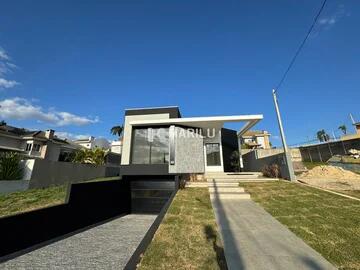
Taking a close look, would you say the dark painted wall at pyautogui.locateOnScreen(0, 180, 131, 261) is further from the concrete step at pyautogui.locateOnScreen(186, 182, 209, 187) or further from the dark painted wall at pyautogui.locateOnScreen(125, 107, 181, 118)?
the dark painted wall at pyautogui.locateOnScreen(125, 107, 181, 118)

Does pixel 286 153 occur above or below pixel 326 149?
below

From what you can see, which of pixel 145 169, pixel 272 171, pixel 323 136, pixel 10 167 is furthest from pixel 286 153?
pixel 323 136

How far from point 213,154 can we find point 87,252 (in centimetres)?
1019

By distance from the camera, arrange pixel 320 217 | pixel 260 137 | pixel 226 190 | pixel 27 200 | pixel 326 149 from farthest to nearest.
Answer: pixel 260 137 → pixel 326 149 → pixel 27 200 → pixel 226 190 → pixel 320 217

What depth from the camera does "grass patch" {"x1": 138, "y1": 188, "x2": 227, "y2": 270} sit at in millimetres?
2793

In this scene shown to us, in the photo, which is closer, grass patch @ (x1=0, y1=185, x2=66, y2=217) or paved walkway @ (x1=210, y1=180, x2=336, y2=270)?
paved walkway @ (x1=210, y1=180, x2=336, y2=270)

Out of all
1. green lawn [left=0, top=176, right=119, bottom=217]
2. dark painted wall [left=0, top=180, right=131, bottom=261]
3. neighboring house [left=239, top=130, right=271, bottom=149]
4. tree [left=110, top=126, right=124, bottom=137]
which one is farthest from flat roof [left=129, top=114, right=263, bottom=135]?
neighboring house [left=239, top=130, right=271, bottom=149]

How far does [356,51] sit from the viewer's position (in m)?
8.52

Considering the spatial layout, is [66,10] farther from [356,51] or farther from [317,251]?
[356,51]

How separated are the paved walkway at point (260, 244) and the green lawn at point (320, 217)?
23 centimetres

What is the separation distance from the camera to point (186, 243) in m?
3.45

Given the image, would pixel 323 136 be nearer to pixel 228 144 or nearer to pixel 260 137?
pixel 260 137

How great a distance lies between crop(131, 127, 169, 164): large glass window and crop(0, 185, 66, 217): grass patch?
15.8 feet

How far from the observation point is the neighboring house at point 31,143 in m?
21.1
